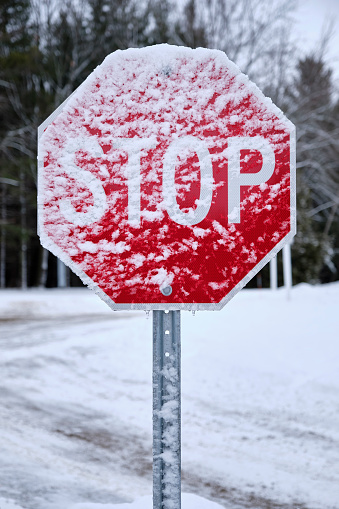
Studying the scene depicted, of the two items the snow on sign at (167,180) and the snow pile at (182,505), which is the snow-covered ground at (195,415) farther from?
the snow on sign at (167,180)

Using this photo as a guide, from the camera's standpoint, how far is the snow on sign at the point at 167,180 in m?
1.19

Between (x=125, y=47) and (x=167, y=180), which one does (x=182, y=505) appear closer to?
(x=167, y=180)

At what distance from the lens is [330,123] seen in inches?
915

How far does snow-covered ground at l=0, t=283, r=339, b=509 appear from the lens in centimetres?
304

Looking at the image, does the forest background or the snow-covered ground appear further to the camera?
the forest background

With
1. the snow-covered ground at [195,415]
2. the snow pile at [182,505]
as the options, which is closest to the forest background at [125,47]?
the snow-covered ground at [195,415]

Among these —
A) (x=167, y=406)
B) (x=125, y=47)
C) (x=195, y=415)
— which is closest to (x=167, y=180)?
(x=167, y=406)

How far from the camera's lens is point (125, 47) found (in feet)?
55.8

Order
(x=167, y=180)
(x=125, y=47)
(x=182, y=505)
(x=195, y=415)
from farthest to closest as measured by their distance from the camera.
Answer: (x=125, y=47)
(x=195, y=415)
(x=182, y=505)
(x=167, y=180)

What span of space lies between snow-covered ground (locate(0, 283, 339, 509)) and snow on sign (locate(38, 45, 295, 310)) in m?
1.54

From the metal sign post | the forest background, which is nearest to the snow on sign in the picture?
the metal sign post

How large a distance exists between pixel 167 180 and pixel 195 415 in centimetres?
372

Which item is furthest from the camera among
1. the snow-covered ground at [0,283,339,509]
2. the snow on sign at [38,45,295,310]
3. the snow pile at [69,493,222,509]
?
the snow-covered ground at [0,283,339,509]

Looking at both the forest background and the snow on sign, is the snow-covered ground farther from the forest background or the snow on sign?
the forest background
